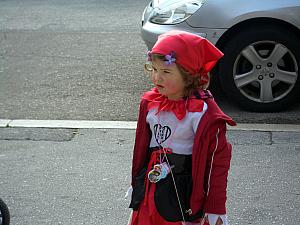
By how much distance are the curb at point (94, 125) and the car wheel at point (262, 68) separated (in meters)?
0.33

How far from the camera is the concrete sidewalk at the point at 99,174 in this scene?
4.03 meters

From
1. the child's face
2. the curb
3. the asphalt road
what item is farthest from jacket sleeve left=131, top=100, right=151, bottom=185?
the asphalt road

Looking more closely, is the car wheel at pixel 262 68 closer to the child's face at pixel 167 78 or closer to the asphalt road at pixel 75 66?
the asphalt road at pixel 75 66

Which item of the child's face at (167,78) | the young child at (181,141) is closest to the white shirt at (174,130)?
the young child at (181,141)

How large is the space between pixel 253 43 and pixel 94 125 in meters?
1.68

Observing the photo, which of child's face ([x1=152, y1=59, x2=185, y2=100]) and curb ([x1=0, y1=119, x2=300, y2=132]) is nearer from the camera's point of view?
child's face ([x1=152, y1=59, x2=185, y2=100])

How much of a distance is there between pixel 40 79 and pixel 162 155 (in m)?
4.71

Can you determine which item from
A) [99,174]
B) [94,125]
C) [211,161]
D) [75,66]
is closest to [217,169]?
[211,161]

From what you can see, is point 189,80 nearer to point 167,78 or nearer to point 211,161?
point 167,78

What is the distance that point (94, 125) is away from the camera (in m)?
5.63

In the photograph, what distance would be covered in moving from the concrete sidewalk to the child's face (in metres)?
1.64

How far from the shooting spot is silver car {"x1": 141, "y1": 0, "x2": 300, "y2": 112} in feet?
18.5

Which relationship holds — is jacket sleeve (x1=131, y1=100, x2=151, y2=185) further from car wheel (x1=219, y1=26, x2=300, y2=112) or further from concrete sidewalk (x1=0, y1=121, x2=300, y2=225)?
car wheel (x1=219, y1=26, x2=300, y2=112)

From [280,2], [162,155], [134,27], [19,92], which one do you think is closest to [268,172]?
[280,2]
